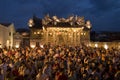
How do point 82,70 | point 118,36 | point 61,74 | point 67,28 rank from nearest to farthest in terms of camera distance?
point 61,74 < point 82,70 < point 67,28 < point 118,36

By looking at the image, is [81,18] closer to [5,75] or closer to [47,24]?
[47,24]

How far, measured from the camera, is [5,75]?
16.9m

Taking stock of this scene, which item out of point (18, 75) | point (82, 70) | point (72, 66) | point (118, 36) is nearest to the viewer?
point (18, 75)

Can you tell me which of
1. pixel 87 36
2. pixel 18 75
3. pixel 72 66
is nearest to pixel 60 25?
pixel 87 36

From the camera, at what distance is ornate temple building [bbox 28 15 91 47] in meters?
63.8

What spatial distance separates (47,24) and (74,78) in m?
47.3

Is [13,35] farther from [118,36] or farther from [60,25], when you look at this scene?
[118,36]

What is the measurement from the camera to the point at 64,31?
64.1 m

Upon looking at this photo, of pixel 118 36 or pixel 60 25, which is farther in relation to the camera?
pixel 118 36

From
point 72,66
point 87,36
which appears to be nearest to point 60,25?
point 87,36

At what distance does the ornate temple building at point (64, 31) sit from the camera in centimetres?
6378

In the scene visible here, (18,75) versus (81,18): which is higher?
(81,18)

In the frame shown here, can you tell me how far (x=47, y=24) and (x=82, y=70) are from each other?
4490cm

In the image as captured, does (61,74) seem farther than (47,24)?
No
